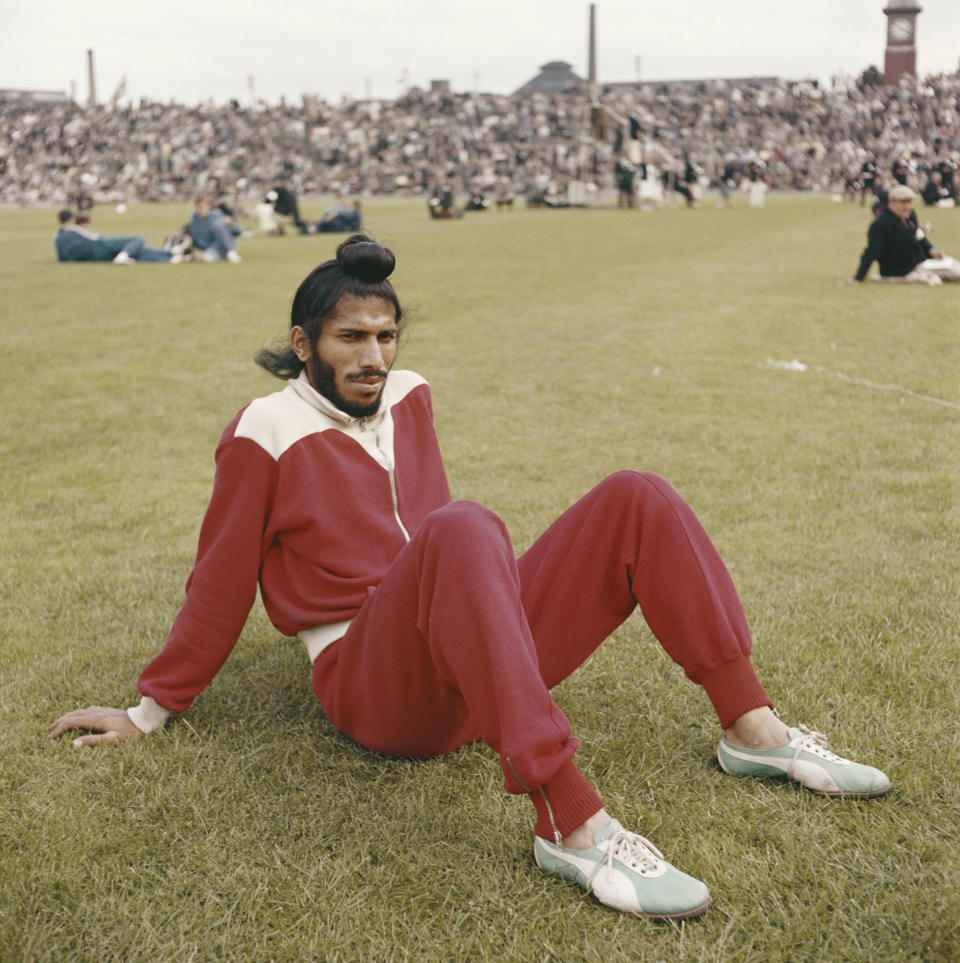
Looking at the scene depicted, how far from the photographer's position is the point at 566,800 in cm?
216

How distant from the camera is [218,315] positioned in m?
12.0

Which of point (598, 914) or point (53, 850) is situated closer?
point (598, 914)

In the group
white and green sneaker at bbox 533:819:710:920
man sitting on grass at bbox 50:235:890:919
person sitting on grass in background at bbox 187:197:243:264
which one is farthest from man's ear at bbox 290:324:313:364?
person sitting on grass in background at bbox 187:197:243:264

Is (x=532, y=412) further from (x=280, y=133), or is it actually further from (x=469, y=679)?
(x=280, y=133)

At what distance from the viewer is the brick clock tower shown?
73062mm

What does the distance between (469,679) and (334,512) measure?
68 centimetres

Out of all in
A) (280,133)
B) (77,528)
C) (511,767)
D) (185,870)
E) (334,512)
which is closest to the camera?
(511,767)

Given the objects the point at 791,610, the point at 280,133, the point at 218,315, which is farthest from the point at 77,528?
the point at 280,133

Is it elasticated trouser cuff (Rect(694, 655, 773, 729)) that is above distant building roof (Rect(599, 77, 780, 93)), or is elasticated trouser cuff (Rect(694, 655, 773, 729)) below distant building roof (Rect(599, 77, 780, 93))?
below

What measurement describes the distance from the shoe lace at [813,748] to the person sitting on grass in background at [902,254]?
1199 centimetres

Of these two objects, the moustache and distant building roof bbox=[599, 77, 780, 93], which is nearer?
the moustache

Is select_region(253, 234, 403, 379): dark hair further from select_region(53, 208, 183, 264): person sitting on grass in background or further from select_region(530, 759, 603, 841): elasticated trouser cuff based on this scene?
select_region(53, 208, 183, 264): person sitting on grass in background

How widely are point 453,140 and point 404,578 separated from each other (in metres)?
51.6

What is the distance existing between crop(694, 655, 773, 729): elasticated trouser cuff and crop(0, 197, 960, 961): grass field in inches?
8.6
